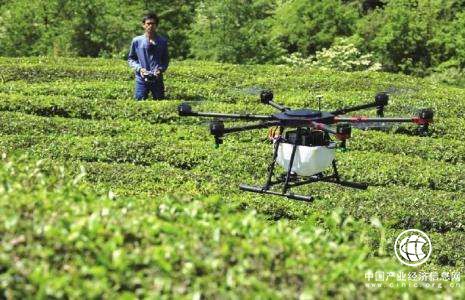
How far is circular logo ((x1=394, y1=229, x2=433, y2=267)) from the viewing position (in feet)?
26.7

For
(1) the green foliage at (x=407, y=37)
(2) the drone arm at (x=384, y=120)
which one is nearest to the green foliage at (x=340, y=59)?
(1) the green foliage at (x=407, y=37)

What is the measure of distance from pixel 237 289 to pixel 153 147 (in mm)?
9020

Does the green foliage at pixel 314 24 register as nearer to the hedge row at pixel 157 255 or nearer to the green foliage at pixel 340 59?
the green foliage at pixel 340 59

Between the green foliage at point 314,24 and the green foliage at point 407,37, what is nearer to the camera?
the green foliage at point 407,37

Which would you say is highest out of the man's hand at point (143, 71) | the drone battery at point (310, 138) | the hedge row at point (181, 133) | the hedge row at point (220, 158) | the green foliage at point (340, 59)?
the drone battery at point (310, 138)

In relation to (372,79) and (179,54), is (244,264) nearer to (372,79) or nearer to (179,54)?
(372,79)

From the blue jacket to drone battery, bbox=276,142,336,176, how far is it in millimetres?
7950

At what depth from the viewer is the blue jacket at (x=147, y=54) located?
14.9 meters

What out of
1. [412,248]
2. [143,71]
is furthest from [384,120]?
[143,71]

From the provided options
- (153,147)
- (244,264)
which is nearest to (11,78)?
(153,147)

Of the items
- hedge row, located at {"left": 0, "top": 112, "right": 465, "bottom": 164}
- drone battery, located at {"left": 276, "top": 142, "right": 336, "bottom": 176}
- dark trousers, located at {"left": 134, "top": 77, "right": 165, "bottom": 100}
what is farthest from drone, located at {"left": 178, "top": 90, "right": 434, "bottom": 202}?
dark trousers, located at {"left": 134, "top": 77, "right": 165, "bottom": 100}

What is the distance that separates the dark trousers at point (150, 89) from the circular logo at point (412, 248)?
7.65m

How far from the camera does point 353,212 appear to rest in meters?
10.4

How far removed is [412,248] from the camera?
28.7 feet
